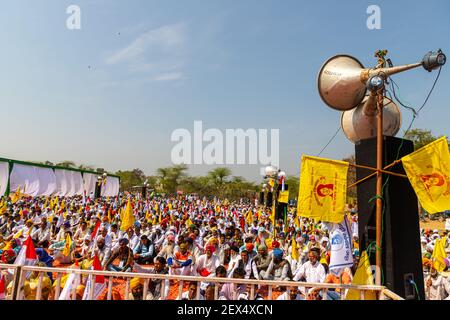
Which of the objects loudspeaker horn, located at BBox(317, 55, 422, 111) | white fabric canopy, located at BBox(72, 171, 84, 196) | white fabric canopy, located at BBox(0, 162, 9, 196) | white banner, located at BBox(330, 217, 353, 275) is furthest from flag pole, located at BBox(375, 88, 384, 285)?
white fabric canopy, located at BBox(72, 171, 84, 196)

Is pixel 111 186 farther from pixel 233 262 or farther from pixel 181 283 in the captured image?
pixel 181 283

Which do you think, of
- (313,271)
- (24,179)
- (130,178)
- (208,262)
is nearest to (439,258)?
(313,271)

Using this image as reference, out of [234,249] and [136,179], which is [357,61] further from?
[136,179]

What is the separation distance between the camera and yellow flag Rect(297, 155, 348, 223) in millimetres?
3732

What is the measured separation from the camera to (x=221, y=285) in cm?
493

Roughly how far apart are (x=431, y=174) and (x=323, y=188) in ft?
3.81

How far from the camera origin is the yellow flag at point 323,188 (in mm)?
3732

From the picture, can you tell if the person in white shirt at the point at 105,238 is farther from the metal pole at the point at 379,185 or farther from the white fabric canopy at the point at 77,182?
the white fabric canopy at the point at 77,182

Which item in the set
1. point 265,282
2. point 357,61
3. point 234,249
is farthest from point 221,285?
point 357,61

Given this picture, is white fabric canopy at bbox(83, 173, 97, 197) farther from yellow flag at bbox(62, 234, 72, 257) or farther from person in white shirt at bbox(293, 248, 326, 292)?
person in white shirt at bbox(293, 248, 326, 292)

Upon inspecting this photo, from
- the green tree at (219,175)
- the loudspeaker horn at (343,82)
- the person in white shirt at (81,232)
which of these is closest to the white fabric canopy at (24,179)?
the person in white shirt at (81,232)

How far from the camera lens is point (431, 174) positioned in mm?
3430

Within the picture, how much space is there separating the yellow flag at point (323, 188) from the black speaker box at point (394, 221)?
286mm
